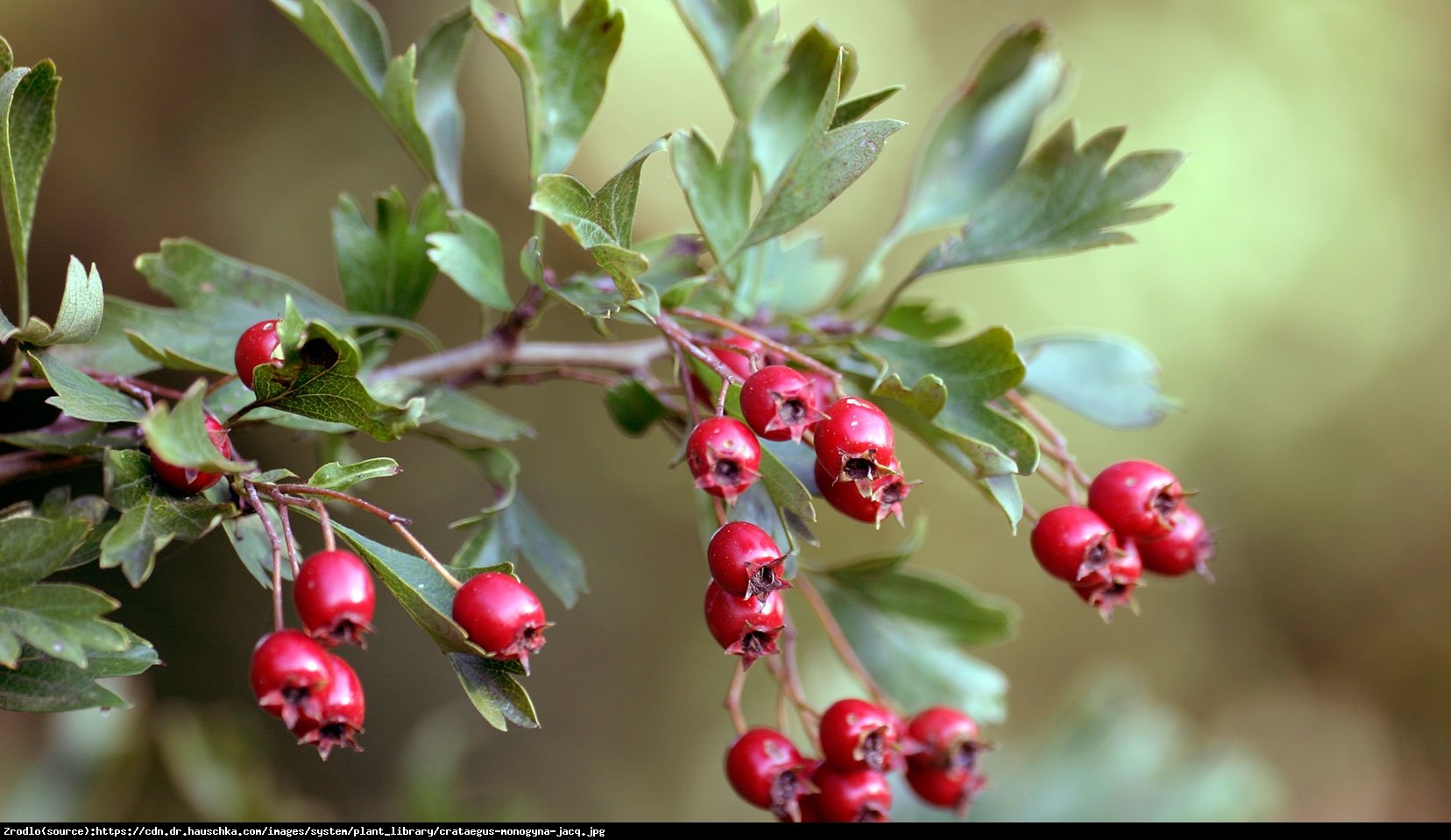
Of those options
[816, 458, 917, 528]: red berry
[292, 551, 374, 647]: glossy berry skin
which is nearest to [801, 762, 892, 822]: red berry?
[816, 458, 917, 528]: red berry

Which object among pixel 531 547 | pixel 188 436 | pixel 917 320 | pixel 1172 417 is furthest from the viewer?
pixel 1172 417

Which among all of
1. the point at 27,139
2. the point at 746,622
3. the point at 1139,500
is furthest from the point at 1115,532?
the point at 27,139

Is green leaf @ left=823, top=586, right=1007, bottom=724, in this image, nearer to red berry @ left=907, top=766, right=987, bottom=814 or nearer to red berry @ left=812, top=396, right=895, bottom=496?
red berry @ left=907, top=766, right=987, bottom=814

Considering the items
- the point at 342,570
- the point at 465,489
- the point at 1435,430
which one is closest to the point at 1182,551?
the point at 342,570

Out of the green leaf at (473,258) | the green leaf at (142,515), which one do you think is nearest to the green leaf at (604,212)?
the green leaf at (473,258)

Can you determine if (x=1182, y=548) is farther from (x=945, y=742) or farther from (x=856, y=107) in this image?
(x=856, y=107)

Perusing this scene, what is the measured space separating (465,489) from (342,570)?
2541 mm

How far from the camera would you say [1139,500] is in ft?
3.33

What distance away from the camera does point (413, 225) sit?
117 cm

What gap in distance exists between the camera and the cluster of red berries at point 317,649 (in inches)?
29.3

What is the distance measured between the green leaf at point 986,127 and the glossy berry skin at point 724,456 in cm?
65

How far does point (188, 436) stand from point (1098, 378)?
1.08 meters

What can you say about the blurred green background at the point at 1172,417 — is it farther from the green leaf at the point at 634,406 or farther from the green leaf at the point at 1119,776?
the green leaf at the point at 634,406

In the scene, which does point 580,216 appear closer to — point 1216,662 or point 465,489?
point 465,489
